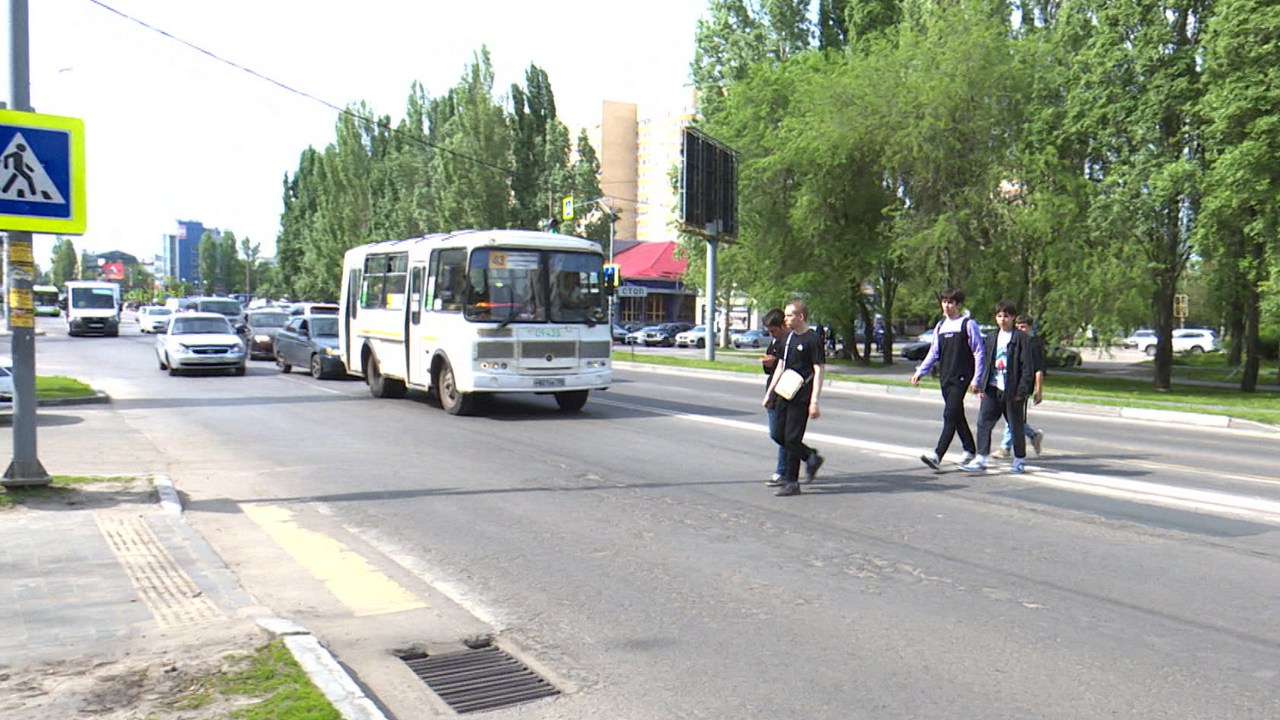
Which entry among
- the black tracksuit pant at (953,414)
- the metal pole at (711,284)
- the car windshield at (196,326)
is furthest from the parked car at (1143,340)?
the black tracksuit pant at (953,414)

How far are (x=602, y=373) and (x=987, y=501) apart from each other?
8.40 meters

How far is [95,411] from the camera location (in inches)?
629

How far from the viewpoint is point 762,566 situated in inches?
253

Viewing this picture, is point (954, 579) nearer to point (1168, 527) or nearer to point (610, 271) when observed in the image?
point (1168, 527)

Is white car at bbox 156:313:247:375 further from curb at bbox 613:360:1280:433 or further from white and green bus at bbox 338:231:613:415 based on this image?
curb at bbox 613:360:1280:433

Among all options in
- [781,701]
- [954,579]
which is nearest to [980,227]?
[954,579]

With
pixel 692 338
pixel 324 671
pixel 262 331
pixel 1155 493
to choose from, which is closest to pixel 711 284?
pixel 262 331

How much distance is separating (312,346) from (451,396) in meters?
9.48

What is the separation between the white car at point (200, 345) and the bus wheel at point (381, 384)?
695cm

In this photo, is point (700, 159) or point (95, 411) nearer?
point (95, 411)

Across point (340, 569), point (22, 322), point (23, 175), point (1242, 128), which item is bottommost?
point (340, 569)

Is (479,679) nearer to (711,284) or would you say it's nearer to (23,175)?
(23,175)

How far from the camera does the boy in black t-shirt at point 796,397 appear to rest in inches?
352

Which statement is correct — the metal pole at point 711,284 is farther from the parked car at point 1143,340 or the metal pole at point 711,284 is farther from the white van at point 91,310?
the parked car at point 1143,340
